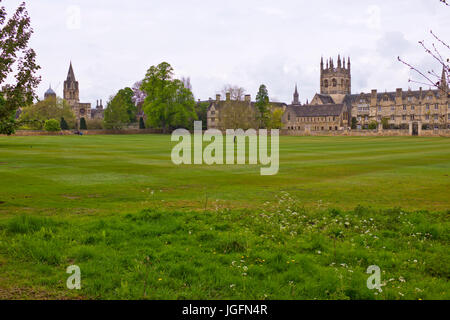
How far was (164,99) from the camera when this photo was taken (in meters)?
105

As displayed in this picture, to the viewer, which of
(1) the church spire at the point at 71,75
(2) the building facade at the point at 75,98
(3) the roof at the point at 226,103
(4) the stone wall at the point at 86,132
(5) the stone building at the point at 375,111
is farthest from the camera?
(1) the church spire at the point at 71,75

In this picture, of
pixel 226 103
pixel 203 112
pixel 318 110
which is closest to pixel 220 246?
pixel 226 103

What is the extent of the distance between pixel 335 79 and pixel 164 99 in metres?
99.7

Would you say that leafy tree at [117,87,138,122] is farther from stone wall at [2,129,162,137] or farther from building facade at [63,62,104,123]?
building facade at [63,62,104,123]

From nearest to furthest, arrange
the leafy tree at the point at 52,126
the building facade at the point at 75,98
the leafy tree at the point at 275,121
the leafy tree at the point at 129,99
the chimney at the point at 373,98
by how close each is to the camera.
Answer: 1. the leafy tree at the point at 52,126
2. the leafy tree at the point at 275,121
3. the leafy tree at the point at 129,99
4. the chimney at the point at 373,98
5. the building facade at the point at 75,98

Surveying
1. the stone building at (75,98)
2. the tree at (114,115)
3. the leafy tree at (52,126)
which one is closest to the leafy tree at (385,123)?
the tree at (114,115)

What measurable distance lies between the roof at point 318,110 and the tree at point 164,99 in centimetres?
5391

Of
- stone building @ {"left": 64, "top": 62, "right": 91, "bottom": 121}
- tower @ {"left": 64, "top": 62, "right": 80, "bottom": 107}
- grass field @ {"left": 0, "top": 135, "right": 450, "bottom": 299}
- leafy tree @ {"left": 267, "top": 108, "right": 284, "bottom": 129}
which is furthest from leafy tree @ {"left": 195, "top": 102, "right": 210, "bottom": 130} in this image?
grass field @ {"left": 0, "top": 135, "right": 450, "bottom": 299}

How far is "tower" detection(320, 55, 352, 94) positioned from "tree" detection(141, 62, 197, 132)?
93.1 m

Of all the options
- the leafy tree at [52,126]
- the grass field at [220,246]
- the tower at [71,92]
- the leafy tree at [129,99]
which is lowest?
the grass field at [220,246]

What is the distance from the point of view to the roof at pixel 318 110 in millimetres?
140875

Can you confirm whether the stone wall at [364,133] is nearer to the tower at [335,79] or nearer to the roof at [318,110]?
the roof at [318,110]

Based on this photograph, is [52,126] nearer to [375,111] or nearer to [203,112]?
[203,112]
